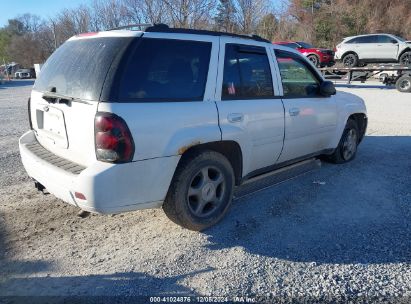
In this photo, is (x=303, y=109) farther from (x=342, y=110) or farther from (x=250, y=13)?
(x=250, y=13)

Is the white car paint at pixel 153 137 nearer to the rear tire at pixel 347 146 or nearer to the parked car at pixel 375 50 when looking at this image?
the rear tire at pixel 347 146

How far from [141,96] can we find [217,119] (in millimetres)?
813

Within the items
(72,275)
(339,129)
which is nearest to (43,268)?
(72,275)

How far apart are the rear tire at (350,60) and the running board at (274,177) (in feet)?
56.1

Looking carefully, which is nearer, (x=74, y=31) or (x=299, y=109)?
(x=299, y=109)

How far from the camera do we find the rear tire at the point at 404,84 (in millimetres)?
17375

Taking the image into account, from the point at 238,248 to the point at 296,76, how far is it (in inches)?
94.6

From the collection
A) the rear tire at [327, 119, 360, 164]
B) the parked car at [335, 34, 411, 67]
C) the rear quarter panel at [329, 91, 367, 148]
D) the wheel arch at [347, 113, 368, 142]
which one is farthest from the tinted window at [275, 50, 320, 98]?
the parked car at [335, 34, 411, 67]

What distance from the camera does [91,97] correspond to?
303cm

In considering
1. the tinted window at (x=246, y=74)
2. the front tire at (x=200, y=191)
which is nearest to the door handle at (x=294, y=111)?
the tinted window at (x=246, y=74)

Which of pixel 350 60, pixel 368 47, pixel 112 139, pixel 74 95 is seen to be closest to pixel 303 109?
pixel 112 139

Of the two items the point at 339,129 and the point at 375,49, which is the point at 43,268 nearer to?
the point at 339,129

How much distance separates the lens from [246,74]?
13.2ft

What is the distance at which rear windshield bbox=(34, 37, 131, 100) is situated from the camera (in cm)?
308
